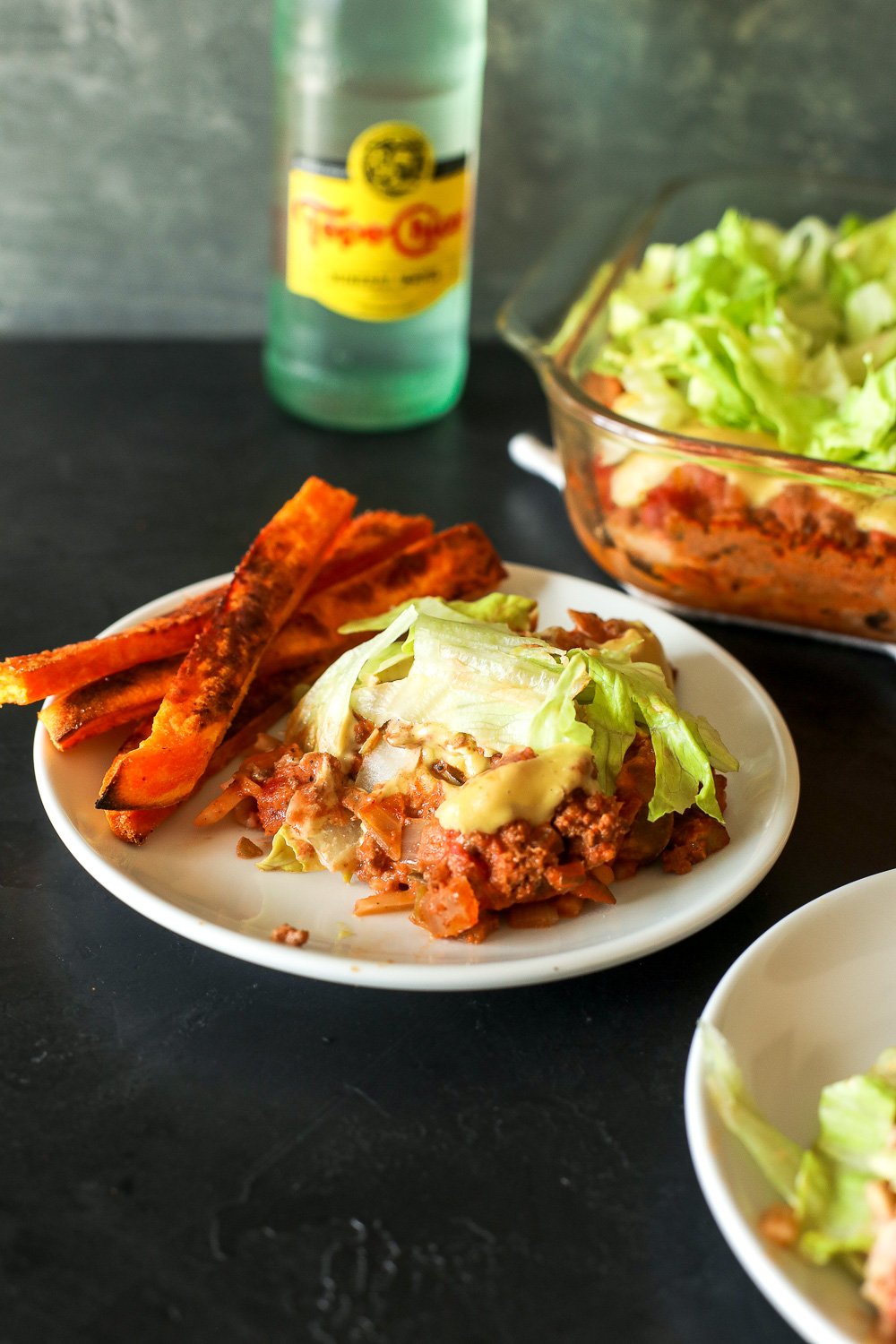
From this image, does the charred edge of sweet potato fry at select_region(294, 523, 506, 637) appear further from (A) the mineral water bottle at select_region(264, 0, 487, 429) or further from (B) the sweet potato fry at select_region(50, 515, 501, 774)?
(A) the mineral water bottle at select_region(264, 0, 487, 429)

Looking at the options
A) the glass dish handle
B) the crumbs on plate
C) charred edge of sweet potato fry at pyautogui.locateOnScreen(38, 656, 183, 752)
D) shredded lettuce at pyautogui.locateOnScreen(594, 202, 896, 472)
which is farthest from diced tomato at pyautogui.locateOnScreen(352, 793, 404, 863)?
the glass dish handle

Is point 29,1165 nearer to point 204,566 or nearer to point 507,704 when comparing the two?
point 507,704

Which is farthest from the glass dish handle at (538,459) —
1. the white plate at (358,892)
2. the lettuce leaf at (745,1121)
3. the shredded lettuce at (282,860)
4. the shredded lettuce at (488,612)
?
the lettuce leaf at (745,1121)

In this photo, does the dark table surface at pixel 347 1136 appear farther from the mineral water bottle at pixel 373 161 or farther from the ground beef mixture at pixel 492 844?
the mineral water bottle at pixel 373 161

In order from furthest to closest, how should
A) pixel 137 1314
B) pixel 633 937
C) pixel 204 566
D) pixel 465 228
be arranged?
pixel 465 228, pixel 204 566, pixel 633 937, pixel 137 1314

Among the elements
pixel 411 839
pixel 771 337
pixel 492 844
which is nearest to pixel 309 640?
pixel 411 839

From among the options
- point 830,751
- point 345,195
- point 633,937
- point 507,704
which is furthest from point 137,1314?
point 345,195
